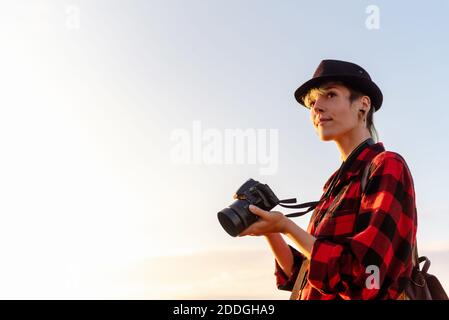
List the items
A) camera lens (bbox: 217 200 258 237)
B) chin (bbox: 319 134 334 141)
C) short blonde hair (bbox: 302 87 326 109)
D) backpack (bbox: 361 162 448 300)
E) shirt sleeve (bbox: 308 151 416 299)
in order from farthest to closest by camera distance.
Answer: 1. short blonde hair (bbox: 302 87 326 109)
2. chin (bbox: 319 134 334 141)
3. camera lens (bbox: 217 200 258 237)
4. backpack (bbox: 361 162 448 300)
5. shirt sleeve (bbox: 308 151 416 299)

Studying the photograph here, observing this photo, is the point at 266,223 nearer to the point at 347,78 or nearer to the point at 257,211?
the point at 257,211

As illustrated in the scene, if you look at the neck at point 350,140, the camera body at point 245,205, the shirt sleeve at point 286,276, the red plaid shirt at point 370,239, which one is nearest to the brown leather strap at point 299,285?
the red plaid shirt at point 370,239

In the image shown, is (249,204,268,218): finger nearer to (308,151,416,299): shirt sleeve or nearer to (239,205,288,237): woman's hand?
(239,205,288,237): woman's hand

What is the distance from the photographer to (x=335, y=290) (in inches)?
133

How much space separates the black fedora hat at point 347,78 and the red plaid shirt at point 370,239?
2.05ft

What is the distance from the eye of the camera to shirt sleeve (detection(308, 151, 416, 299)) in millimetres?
3287

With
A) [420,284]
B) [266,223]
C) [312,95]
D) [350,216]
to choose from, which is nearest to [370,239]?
[350,216]

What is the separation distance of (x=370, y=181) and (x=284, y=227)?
63 cm

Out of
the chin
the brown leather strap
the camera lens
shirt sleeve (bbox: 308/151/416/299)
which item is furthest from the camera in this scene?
the chin

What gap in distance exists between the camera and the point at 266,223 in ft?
12.0

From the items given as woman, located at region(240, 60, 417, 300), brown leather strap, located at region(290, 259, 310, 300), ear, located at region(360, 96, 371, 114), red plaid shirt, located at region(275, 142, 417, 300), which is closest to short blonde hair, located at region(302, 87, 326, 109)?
woman, located at region(240, 60, 417, 300)

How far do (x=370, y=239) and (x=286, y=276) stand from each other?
1297mm
